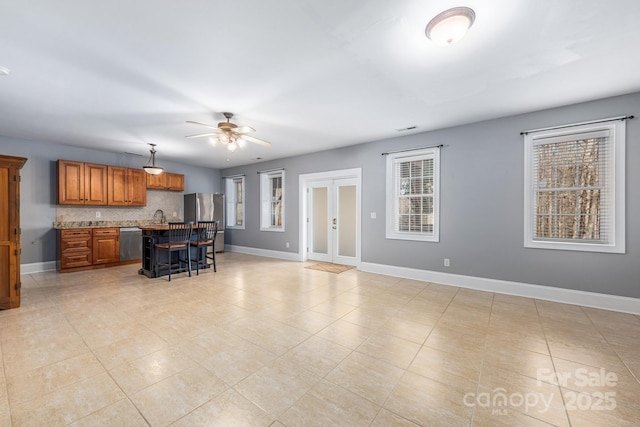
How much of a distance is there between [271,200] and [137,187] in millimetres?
3175

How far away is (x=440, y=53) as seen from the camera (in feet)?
7.39

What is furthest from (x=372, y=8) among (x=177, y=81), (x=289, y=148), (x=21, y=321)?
(x=21, y=321)

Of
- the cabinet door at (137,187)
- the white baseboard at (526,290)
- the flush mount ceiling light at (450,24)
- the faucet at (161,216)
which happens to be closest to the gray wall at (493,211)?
the white baseboard at (526,290)

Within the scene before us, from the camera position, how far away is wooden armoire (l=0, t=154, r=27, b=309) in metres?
3.01

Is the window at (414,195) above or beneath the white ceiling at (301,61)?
beneath

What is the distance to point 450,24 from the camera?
70.4 inches

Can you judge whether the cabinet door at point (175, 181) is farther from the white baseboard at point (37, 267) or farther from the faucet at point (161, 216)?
the white baseboard at point (37, 267)

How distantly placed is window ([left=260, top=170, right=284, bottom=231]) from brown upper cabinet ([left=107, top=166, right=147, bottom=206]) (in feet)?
9.23

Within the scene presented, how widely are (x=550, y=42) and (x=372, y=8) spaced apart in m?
1.58

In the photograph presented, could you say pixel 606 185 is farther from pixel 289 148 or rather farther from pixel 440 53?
pixel 289 148

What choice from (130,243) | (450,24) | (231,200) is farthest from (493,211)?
(130,243)

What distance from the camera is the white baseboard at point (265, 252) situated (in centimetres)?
639

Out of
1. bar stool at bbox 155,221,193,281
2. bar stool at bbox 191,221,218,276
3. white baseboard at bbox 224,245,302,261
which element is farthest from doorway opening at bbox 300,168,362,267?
bar stool at bbox 155,221,193,281

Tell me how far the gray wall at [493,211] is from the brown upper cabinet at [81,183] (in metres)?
5.46
